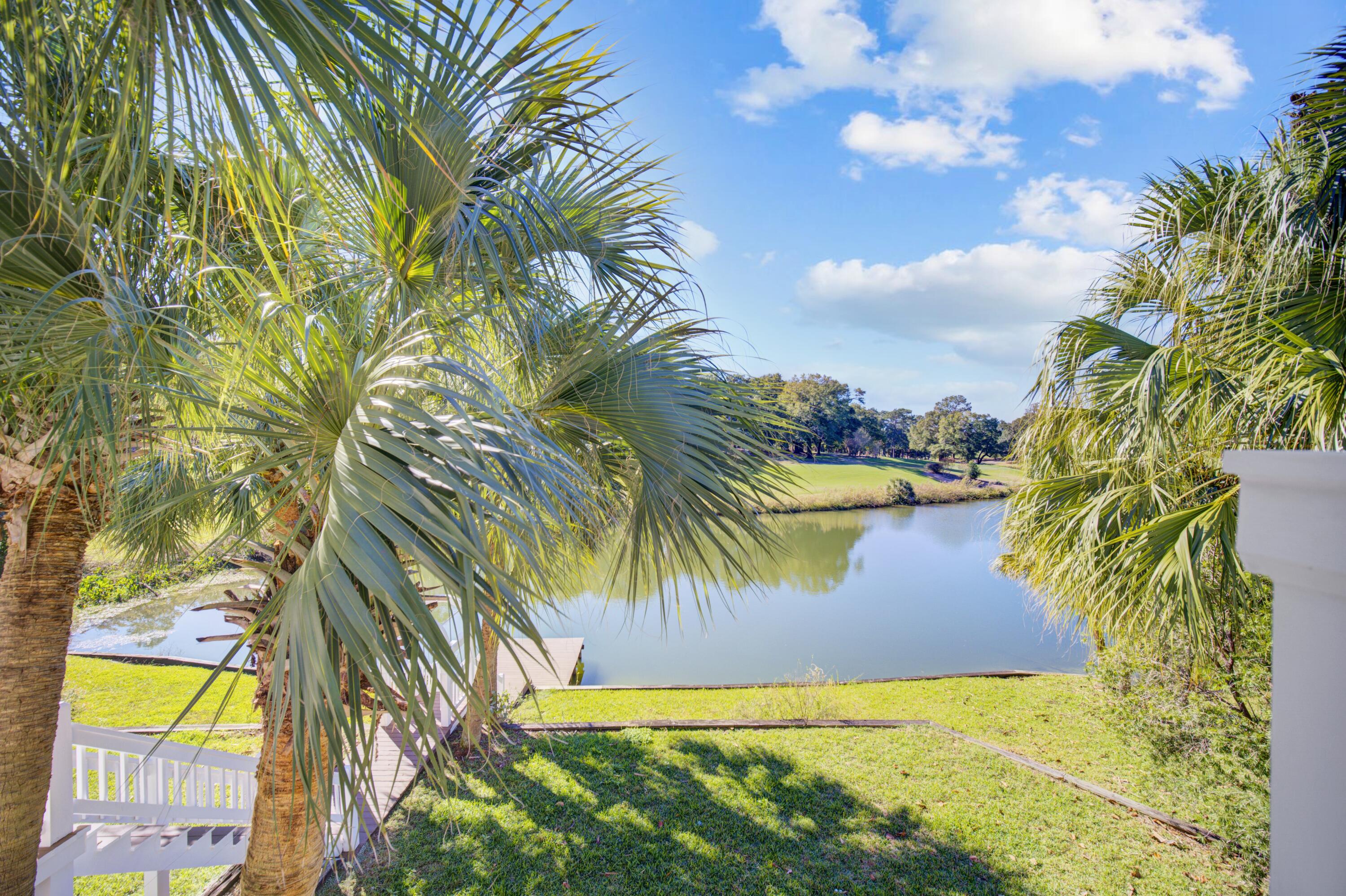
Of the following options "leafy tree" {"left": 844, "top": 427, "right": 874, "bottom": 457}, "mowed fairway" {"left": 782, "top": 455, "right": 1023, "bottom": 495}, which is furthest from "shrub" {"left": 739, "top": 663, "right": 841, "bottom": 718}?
"leafy tree" {"left": 844, "top": 427, "right": 874, "bottom": 457}

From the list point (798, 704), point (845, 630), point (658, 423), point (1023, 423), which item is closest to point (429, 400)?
point (658, 423)

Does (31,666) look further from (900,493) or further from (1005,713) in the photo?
(900,493)

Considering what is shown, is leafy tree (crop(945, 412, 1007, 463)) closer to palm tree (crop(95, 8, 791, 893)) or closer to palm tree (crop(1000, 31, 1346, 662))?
palm tree (crop(1000, 31, 1346, 662))

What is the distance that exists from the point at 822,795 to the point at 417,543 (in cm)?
433

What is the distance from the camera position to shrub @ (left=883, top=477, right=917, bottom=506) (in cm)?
2819

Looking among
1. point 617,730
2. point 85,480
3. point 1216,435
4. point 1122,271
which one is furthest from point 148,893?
point 1122,271

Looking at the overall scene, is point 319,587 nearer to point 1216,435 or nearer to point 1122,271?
point 1216,435

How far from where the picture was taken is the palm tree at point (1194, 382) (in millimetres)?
2582

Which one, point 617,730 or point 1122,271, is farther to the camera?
point 617,730

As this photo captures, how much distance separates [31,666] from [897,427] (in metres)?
54.1

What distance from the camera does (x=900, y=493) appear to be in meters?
28.2

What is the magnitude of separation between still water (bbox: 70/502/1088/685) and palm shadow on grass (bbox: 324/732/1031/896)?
1804 mm

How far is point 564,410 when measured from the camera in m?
2.52

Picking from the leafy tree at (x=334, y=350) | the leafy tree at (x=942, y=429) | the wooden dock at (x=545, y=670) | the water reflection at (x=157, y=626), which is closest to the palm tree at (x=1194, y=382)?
the leafy tree at (x=334, y=350)
